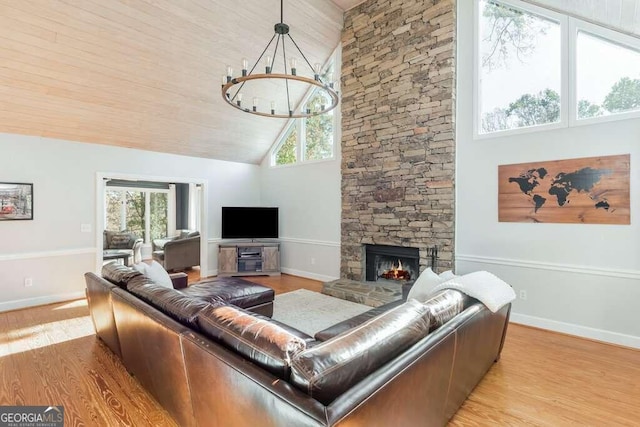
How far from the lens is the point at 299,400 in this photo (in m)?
1.12

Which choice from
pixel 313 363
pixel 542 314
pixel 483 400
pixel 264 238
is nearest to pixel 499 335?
pixel 483 400

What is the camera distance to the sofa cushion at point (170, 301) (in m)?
1.89

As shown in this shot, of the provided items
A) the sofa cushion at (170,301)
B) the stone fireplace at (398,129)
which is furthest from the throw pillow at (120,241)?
the sofa cushion at (170,301)

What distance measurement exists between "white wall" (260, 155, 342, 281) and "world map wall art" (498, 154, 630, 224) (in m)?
2.76

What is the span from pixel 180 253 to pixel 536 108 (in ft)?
23.0

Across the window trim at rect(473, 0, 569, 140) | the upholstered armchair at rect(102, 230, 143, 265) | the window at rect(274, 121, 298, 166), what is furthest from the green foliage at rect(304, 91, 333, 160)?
the upholstered armchair at rect(102, 230, 143, 265)

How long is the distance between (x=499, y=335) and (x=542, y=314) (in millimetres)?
1465

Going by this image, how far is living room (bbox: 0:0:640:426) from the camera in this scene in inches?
131

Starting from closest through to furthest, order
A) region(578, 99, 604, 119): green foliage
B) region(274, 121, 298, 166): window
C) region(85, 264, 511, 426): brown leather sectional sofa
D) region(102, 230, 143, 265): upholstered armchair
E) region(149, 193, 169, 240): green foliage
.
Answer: region(85, 264, 511, 426): brown leather sectional sofa < region(578, 99, 604, 119): green foliage < region(274, 121, 298, 166): window < region(102, 230, 143, 265): upholstered armchair < region(149, 193, 169, 240): green foliage

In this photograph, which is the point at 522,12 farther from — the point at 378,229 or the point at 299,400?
the point at 299,400

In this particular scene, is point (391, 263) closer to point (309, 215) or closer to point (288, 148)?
point (309, 215)

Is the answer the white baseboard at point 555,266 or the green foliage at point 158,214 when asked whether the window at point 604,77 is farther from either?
the green foliage at point 158,214

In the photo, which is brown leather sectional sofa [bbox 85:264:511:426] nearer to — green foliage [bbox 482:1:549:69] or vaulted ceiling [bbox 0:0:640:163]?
vaulted ceiling [bbox 0:0:640:163]

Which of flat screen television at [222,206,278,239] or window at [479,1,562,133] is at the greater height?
window at [479,1,562,133]
